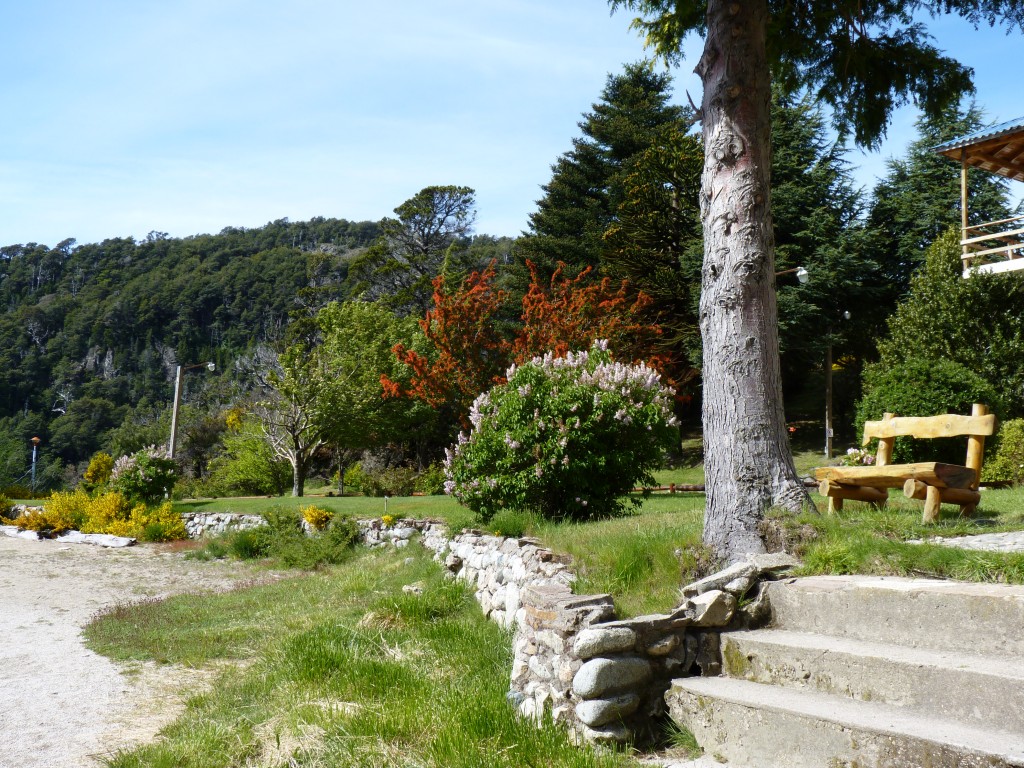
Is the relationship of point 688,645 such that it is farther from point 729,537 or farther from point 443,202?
point 443,202

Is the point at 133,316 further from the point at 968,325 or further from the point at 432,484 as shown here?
the point at 968,325

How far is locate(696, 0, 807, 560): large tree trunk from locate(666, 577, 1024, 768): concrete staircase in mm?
1396

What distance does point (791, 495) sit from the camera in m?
5.48

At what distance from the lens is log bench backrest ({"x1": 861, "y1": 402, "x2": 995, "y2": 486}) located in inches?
260

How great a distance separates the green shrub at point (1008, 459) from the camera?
1216cm

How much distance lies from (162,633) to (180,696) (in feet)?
7.66

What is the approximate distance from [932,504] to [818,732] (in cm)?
351

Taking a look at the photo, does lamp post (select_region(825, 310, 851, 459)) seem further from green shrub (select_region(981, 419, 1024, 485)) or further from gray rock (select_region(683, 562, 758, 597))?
gray rock (select_region(683, 562, 758, 597))

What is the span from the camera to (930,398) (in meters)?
10.9

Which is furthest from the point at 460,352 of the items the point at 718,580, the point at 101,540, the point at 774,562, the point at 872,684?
the point at 872,684

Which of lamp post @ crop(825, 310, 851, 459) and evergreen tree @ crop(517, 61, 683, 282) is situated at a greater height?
evergreen tree @ crop(517, 61, 683, 282)

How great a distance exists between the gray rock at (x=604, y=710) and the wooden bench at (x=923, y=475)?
10.6 ft

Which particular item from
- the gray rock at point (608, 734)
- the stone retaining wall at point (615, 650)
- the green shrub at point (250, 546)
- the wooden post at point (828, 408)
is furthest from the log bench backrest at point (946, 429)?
the wooden post at point (828, 408)

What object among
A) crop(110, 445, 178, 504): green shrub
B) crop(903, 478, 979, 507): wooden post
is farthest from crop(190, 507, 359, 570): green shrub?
crop(903, 478, 979, 507): wooden post
